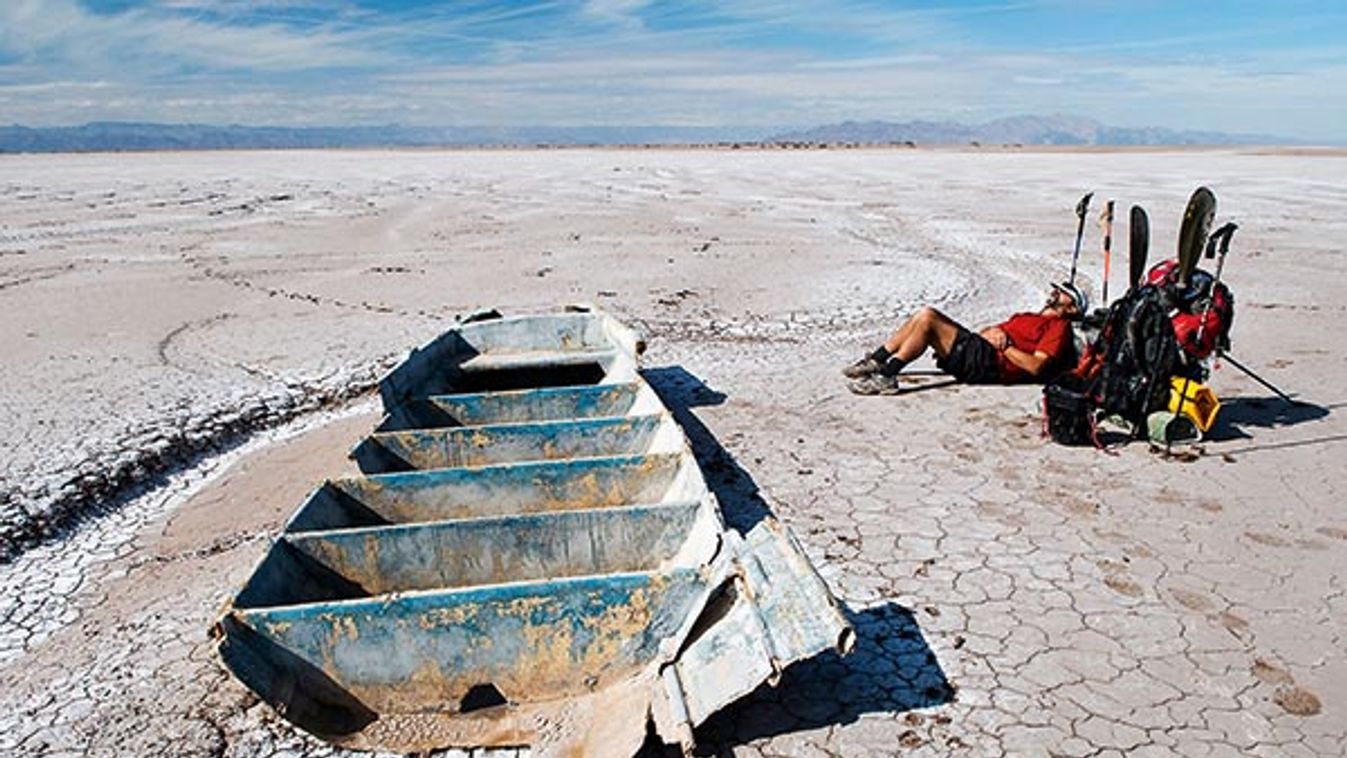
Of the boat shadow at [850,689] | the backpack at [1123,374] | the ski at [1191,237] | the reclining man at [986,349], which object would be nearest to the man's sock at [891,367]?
the reclining man at [986,349]

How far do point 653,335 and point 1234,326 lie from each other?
6323mm

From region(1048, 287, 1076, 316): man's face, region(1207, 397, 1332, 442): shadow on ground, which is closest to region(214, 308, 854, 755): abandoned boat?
region(1048, 287, 1076, 316): man's face

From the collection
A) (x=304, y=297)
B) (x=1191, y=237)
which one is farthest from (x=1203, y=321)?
(x=304, y=297)

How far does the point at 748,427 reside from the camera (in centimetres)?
771

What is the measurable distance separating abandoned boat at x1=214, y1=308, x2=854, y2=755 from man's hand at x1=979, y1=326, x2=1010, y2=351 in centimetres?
420

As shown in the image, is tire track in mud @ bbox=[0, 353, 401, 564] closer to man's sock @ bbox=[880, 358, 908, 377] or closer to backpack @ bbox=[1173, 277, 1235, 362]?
man's sock @ bbox=[880, 358, 908, 377]

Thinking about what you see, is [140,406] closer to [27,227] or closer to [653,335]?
[653,335]

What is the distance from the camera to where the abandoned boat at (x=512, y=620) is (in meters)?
3.64

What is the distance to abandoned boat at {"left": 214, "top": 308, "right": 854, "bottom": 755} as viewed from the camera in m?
3.64

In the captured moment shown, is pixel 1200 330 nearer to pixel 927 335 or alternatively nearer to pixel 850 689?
pixel 927 335

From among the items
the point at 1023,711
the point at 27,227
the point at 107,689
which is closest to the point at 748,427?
the point at 1023,711

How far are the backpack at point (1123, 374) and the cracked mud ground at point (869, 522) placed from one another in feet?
1.02

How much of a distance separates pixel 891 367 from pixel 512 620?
527 centimetres

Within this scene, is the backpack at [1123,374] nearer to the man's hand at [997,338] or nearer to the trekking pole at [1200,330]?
the trekking pole at [1200,330]
